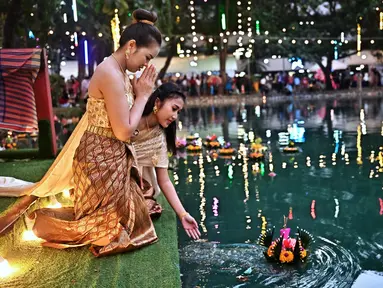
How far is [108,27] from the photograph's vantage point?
2264cm

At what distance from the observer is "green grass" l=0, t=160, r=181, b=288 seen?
3514 mm

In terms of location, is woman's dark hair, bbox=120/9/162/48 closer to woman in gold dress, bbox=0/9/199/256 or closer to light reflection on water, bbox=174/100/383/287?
woman in gold dress, bbox=0/9/199/256

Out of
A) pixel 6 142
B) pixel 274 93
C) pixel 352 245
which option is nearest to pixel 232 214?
pixel 352 245

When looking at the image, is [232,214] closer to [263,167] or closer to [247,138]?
[263,167]

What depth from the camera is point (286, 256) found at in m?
4.93

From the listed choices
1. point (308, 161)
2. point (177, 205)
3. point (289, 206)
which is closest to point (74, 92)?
point (308, 161)

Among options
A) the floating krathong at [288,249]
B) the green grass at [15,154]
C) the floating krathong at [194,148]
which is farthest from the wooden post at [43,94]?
the floating krathong at [288,249]

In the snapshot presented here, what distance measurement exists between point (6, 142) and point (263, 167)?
16.2 feet

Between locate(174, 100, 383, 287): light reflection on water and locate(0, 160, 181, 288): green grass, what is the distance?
33.1 inches

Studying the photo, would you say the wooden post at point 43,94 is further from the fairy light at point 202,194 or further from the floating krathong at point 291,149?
the floating krathong at point 291,149

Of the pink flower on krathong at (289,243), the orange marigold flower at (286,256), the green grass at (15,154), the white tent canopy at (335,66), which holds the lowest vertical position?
the orange marigold flower at (286,256)

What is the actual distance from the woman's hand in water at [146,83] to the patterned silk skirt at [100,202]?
1.17 feet

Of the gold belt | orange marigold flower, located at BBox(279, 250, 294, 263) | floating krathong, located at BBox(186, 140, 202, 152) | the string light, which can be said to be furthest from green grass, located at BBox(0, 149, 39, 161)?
the gold belt

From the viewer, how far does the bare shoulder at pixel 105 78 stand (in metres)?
3.70
